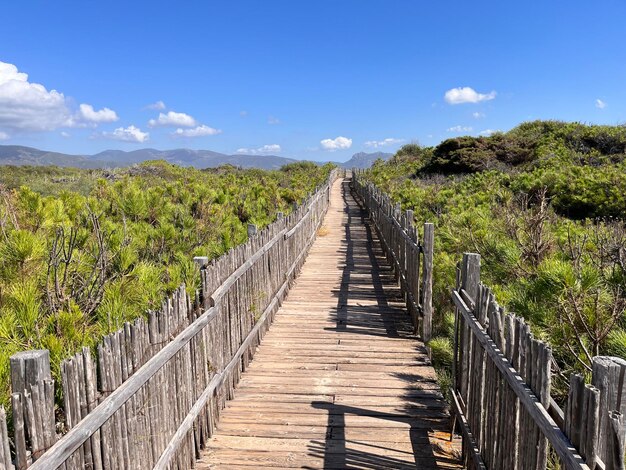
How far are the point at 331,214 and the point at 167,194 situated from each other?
34.0 feet

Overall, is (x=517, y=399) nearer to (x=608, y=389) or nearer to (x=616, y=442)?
(x=608, y=389)

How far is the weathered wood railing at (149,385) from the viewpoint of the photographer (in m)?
1.71

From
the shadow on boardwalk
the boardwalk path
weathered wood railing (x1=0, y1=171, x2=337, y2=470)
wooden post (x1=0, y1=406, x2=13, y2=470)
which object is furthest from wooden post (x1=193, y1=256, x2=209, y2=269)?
wooden post (x1=0, y1=406, x2=13, y2=470)

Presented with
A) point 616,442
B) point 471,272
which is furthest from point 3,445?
point 471,272

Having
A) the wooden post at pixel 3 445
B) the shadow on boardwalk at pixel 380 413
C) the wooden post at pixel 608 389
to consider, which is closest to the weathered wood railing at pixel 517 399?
the wooden post at pixel 608 389

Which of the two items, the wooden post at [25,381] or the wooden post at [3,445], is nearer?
the wooden post at [3,445]

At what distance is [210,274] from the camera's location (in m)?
3.73

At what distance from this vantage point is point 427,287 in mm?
5551

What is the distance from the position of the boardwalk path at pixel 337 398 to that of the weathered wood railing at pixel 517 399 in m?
0.48

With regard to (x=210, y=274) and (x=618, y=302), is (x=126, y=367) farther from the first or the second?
(x=618, y=302)

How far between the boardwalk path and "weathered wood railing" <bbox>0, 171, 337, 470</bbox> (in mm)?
279

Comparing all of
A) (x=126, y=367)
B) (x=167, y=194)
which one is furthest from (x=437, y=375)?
(x=167, y=194)

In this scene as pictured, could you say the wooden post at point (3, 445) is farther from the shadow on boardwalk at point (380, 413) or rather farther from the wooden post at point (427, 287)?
the wooden post at point (427, 287)

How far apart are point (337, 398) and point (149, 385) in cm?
210
